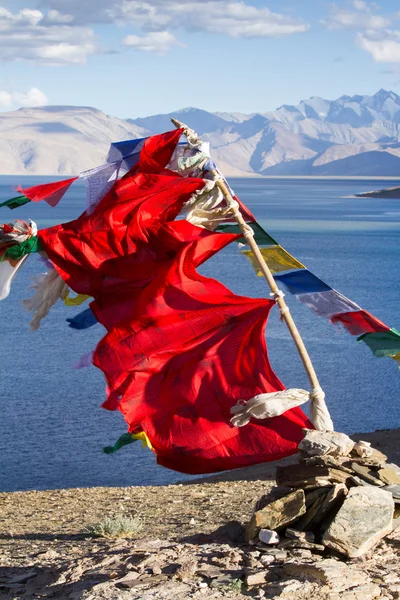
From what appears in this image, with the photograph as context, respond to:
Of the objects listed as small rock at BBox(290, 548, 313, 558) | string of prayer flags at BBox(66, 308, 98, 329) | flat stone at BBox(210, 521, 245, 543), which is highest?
string of prayer flags at BBox(66, 308, 98, 329)

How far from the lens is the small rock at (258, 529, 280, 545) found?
730cm

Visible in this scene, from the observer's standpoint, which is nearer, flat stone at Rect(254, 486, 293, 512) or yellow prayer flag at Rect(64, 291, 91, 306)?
flat stone at Rect(254, 486, 293, 512)

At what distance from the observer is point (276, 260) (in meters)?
8.80

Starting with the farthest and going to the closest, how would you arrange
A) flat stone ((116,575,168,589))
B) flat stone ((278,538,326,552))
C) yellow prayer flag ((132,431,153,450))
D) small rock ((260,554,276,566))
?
yellow prayer flag ((132,431,153,450)) → flat stone ((278,538,326,552)) → small rock ((260,554,276,566)) → flat stone ((116,575,168,589))

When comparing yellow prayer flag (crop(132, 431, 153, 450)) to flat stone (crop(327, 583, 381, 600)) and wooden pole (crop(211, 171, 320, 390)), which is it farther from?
flat stone (crop(327, 583, 381, 600))

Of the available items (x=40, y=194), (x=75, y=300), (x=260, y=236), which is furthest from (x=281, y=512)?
(x=40, y=194)

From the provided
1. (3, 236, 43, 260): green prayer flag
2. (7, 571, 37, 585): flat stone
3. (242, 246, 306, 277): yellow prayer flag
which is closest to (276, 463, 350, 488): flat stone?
(242, 246, 306, 277): yellow prayer flag

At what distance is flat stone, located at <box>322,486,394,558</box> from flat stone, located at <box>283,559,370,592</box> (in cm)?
20

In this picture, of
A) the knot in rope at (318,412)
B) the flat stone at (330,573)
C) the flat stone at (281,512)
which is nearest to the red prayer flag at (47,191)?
the knot in rope at (318,412)

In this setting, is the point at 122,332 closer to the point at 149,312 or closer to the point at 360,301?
the point at 149,312

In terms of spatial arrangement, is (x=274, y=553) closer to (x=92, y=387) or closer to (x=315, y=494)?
(x=315, y=494)

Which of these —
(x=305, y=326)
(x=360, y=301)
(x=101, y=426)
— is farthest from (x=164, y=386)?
(x=360, y=301)

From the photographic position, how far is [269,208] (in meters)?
126

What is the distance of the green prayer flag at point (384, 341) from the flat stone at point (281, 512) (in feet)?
5.15
